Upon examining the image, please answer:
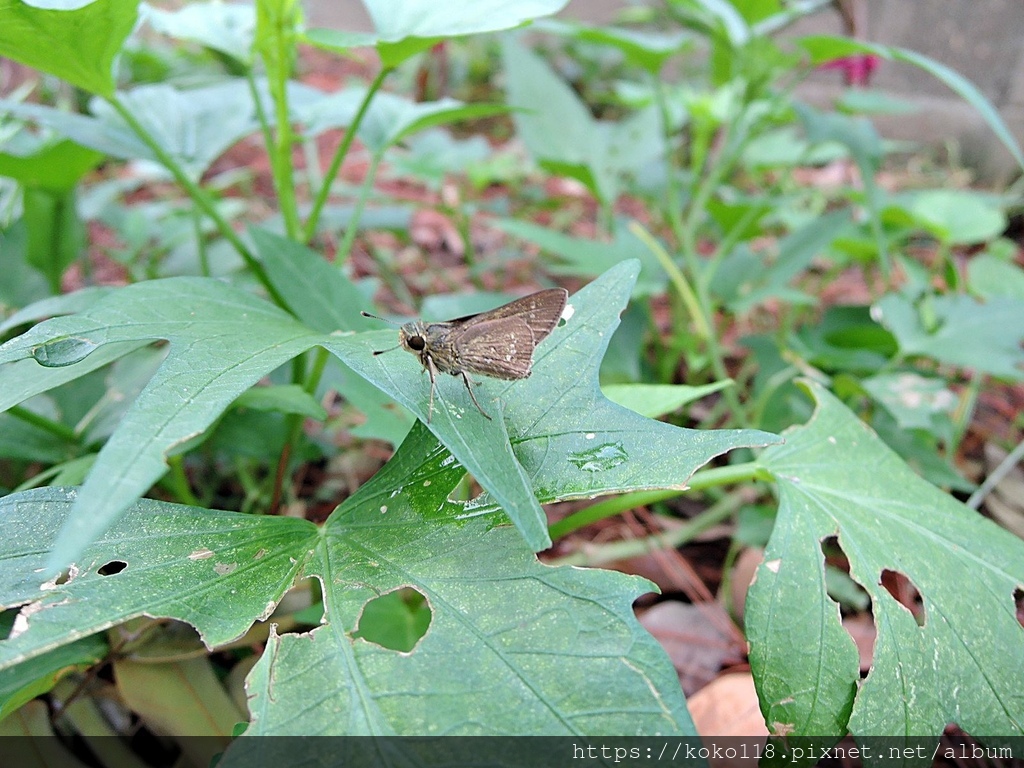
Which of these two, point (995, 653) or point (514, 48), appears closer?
point (995, 653)

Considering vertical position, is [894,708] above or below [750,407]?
above

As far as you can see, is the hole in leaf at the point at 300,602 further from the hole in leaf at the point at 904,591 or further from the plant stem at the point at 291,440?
the hole in leaf at the point at 904,591

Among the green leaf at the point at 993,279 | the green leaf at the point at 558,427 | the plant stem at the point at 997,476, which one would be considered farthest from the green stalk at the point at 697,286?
the green leaf at the point at 558,427

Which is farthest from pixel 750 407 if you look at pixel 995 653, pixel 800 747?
pixel 800 747

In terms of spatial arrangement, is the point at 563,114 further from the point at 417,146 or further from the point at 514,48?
the point at 417,146

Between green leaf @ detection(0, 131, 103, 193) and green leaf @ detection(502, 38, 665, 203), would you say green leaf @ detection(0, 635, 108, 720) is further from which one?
green leaf @ detection(502, 38, 665, 203)

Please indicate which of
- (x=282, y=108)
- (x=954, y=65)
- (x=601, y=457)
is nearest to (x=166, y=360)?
(x=601, y=457)

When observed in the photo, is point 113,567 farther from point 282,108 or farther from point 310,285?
point 282,108
